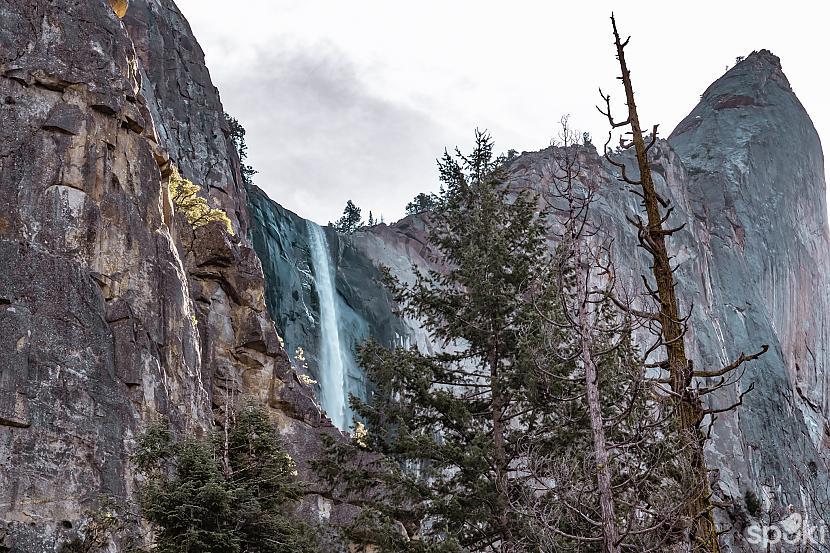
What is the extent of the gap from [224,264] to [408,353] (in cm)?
1346

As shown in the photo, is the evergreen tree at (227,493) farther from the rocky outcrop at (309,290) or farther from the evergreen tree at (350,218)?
the evergreen tree at (350,218)

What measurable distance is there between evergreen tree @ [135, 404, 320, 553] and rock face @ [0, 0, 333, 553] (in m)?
5.83

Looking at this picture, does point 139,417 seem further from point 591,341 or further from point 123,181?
point 591,341

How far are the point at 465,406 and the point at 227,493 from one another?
19.3ft

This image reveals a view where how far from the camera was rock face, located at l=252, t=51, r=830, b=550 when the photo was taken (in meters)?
47.4

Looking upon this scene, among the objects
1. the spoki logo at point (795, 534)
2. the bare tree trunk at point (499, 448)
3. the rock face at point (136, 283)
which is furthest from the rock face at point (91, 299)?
the spoki logo at point (795, 534)

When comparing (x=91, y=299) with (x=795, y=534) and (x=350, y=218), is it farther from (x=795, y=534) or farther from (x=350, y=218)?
(x=350, y=218)

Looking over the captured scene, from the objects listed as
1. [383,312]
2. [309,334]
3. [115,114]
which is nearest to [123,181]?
[115,114]

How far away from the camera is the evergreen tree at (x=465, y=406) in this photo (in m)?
14.9

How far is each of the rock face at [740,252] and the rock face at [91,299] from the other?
1212 cm

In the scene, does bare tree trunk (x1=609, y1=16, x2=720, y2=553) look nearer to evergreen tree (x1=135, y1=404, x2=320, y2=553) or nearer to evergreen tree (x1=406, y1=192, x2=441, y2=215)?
evergreen tree (x1=135, y1=404, x2=320, y2=553)

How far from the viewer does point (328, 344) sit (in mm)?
41781

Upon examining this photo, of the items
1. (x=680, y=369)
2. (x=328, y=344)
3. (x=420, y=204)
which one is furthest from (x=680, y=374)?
(x=420, y=204)

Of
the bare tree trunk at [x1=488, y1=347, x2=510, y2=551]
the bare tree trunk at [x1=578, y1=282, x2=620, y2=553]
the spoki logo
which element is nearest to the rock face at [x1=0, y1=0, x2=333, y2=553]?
the bare tree trunk at [x1=488, y1=347, x2=510, y2=551]
